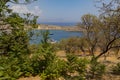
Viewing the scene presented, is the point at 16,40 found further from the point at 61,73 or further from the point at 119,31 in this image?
the point at 119,31

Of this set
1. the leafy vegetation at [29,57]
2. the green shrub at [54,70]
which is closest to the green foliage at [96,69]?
the leafy vegetation at [29,57]

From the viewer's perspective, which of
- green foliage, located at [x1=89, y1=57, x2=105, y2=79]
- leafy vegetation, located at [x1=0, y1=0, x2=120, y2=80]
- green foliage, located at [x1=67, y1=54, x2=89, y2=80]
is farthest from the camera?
green foliage, located at [x1=89, y1=57, x2=105, y2=79]

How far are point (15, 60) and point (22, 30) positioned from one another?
1640mm

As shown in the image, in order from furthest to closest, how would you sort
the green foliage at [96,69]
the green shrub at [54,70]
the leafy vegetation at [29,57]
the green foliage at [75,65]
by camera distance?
the green foliage at [96,69], the green foliage at [75,65], the green shrub at [54,70], the leafy vegetation at [29,57]

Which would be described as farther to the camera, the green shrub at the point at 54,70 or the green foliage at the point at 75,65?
the green foliage at the point at 75,65

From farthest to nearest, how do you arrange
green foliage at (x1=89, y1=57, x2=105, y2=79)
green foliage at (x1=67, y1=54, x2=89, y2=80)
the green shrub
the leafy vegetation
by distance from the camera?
green foliage at (x1=89, y1=57, x2=105, y2=79) < green foliage at (x1=67, y1=54, x2=89, y2=80) < the green shrub < the leafy vegetation

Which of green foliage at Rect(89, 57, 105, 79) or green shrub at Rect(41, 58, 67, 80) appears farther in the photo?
green foliage at Rect(89, 57, 105, 79)

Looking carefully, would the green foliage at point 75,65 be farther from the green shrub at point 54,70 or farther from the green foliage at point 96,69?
the green foliage at point 96,69

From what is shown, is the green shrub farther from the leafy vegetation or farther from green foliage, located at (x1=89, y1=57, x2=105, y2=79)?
green foliage, located at (x1=89, y1=57, x2=105, y2=79)

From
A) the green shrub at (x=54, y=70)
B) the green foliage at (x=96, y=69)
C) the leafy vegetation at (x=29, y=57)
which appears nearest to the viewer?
the leafy vegetation at (x=29, y=57)

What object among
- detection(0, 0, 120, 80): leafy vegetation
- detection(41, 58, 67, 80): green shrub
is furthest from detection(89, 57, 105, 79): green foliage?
detection(41, 58, 67, 80): green shrub

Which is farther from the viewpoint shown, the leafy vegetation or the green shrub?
the green shrub

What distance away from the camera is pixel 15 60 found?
30.6 feet

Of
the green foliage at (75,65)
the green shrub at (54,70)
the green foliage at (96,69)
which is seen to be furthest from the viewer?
the green foliage at (96,69)
